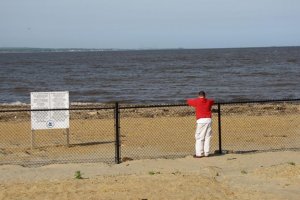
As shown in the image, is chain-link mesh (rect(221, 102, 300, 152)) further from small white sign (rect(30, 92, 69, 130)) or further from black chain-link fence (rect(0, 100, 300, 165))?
small white sign (rect(30, 92, 69, 130))

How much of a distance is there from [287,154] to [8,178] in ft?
21.6

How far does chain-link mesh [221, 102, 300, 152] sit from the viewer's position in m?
16.6

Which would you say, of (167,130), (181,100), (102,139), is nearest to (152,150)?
(102,139)

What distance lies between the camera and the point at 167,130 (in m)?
19.9

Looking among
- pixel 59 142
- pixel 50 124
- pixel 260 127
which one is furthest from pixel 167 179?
pixel 260 127

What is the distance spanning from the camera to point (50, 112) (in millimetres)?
15781

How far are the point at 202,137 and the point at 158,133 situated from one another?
5.18m

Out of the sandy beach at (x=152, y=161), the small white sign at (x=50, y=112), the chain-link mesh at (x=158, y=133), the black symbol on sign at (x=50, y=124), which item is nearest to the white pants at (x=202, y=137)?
the sandy beach at (x=152, y=161)

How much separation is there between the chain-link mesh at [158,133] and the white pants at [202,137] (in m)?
0.80

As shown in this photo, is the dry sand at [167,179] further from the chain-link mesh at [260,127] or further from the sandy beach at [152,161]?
the chain-link mesh at [260,127]

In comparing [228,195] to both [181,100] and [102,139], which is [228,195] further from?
[181,100]

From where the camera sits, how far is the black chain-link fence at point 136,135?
15.0 m

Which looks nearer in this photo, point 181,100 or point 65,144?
point 65,144

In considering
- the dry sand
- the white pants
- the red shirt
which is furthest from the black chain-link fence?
the dry sand
